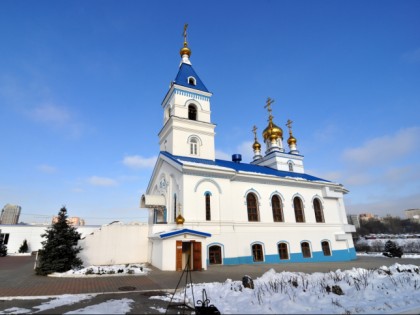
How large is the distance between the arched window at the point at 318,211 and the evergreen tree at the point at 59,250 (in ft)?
64.5

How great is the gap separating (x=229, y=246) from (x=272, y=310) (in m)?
11.3

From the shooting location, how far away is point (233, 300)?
7055mm

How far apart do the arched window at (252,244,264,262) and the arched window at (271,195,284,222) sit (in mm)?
2908

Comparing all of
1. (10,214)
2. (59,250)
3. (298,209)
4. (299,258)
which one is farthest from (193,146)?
(10,214)

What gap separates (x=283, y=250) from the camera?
19.7 meters

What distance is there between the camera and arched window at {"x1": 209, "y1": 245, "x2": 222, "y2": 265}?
16266 mm

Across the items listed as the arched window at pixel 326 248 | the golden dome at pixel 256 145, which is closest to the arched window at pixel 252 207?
the arched window at pixel 326 248

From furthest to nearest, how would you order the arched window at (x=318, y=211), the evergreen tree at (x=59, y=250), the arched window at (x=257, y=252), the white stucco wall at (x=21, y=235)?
the white stucco wall at (x=21, y=235) < the arched window at (x=318, y=211) < the arched window at (x=257, y=252) < the evergreen tree at (x=59, y=250)

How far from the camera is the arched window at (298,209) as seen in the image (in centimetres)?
2178

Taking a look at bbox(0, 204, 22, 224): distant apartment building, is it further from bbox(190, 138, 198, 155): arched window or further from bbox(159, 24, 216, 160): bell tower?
bbox(190, 138, 198, 155): arched window

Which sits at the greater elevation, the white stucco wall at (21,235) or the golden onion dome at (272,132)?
the golden onion dome at (272,132)

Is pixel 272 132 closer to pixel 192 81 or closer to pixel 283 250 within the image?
pixel 192 81

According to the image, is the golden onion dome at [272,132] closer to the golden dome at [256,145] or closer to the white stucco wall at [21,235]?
the golden dome at [256,145]

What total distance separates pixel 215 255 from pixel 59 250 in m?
9.16
